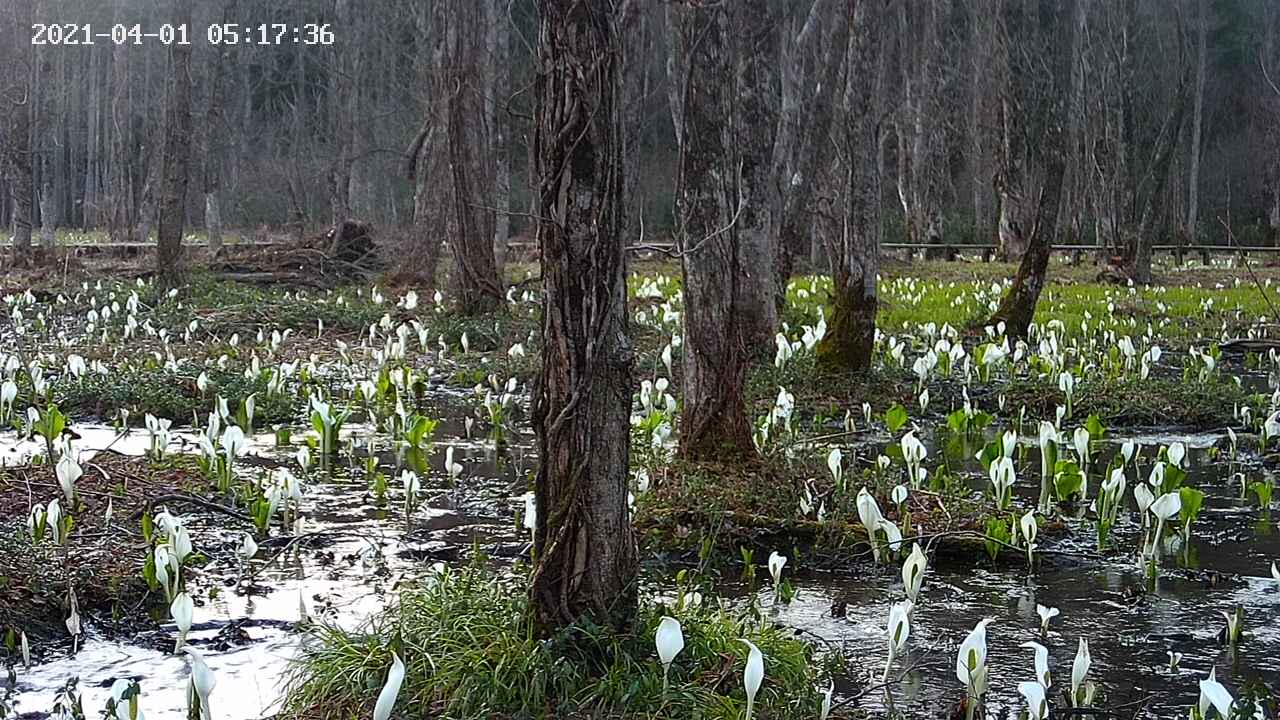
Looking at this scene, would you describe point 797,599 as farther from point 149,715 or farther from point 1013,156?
point 1013,156

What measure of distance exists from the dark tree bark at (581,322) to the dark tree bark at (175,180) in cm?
1505

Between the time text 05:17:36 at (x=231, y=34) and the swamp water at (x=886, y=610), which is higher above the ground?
the time text 05:17:36 at (x=231, y=34)

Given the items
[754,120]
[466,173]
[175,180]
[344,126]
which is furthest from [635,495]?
[344,126]

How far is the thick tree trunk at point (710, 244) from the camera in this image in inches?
276

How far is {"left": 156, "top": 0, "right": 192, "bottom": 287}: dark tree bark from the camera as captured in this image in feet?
60.1

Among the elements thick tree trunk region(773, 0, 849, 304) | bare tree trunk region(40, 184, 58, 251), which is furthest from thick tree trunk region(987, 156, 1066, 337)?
bare tree trunk region(40, 184, 58, 251)

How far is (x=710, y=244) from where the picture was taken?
700cm

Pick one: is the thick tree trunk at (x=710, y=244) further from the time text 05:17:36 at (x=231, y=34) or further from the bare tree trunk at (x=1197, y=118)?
the bare tree trunk at (x=1197, y=118)

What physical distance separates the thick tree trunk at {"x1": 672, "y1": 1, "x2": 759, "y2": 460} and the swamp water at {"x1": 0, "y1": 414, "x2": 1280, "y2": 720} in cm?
114

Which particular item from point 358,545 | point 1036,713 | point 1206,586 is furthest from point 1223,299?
point 1036,713

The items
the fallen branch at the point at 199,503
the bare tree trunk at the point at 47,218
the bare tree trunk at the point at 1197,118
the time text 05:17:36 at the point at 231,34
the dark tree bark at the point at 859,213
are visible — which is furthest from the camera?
the bare tree trunk at the point at 1197,118

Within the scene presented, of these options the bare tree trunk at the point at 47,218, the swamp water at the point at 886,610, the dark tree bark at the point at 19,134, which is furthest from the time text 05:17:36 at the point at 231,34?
the swamp water at the point at 886,610

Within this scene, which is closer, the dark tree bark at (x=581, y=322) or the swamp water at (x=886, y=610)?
the dark tree bark at (x=581, y=322)

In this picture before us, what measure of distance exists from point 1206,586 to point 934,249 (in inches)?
1116
